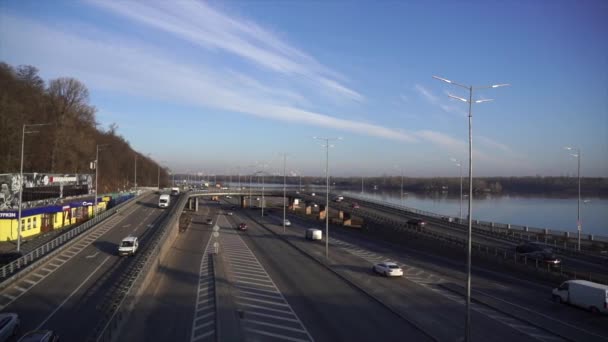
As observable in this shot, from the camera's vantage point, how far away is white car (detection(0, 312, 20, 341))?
47.9ft

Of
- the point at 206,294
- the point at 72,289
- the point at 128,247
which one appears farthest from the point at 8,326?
the point at 128,247

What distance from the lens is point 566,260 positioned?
29344 millimetres

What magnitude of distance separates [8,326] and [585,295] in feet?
75.2

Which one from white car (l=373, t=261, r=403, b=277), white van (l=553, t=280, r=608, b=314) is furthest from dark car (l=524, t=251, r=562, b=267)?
white car (l=373, t=261, r=403, b=277)

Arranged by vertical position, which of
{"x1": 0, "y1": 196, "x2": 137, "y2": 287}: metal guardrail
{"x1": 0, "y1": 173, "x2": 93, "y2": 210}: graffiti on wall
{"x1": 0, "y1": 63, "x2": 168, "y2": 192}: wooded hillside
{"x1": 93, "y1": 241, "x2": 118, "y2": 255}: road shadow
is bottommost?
{"x1": 93, "y1": 241, "x2": 118, "y2": 255}: road shadow

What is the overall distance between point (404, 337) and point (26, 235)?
35.0m

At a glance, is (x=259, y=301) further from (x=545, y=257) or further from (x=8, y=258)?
(x=545, y=257)

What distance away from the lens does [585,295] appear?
18.8 m

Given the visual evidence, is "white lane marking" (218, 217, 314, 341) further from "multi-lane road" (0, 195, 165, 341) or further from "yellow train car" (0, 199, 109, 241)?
"yellow train car" (0, 199, 109, 241)

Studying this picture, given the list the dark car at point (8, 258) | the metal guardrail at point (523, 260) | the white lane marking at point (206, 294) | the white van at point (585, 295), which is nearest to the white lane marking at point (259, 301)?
the white lane marking at point (206, 294)

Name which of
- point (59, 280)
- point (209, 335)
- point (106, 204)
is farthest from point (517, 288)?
point (106, 204)

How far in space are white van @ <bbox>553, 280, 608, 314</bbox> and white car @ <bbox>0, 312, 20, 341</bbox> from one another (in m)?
22.7

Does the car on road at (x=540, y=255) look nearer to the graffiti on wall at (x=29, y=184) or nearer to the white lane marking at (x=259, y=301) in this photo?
the white lane marking at (x=259, y=301)

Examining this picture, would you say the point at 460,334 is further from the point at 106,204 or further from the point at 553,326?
the point at 106,204
